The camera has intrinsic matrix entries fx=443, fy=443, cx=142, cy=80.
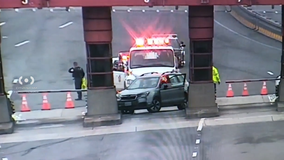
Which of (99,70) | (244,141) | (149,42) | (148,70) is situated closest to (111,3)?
(99,70)

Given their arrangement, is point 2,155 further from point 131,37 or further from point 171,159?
point 131,37

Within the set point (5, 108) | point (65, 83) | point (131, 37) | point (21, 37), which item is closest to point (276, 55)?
point (131, 37)

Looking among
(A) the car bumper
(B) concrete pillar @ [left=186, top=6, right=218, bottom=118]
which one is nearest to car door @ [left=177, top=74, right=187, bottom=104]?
(A) the car bumper

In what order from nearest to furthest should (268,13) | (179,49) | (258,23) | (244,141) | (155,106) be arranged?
(244,141) < (155,106) < (179,49) < (258,23) < (268,13)

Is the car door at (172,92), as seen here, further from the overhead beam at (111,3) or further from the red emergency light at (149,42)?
the red emergency light at (149,42)

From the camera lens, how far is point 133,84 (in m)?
17.6

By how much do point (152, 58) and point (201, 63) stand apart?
18.0ft

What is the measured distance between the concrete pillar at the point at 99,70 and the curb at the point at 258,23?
2629cm

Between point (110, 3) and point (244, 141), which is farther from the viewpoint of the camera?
point (110, 3)

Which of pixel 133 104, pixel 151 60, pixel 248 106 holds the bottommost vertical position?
pixel 248 106

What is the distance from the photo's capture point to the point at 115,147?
12.4m

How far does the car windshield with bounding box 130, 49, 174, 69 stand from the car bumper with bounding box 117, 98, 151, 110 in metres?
4.36

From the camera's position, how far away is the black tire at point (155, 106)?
55.1ft

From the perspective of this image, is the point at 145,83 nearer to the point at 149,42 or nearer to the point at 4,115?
the point at 149,42
